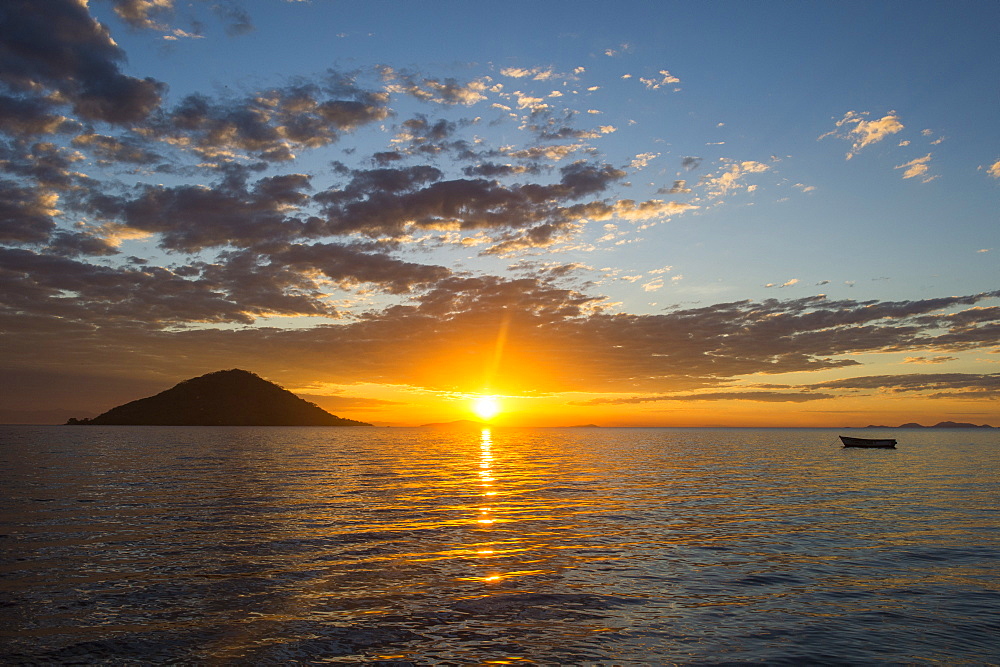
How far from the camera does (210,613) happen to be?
16781 millimetres

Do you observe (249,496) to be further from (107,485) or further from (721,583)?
(721,583)

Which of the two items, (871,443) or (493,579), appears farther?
(871,443)

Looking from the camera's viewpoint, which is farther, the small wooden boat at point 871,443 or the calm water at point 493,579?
the small wooden boat at point 871,443

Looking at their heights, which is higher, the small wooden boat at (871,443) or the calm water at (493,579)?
the calm water at (493,579)

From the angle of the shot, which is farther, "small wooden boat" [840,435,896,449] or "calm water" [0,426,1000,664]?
"small wooden boat" [840,435,896,449]

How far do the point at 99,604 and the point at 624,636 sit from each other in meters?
15.7

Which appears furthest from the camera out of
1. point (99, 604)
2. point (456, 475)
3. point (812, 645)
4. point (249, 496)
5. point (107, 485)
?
point (456, 475)

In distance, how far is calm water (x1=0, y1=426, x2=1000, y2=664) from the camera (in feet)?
47.4

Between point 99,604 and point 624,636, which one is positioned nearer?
point 624,636

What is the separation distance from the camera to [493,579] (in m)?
20.7

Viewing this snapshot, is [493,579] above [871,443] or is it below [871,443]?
above

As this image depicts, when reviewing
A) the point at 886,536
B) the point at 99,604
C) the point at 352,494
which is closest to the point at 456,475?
the point at 352,494

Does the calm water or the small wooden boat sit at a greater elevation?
the calm water

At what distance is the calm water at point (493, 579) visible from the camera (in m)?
14.5
